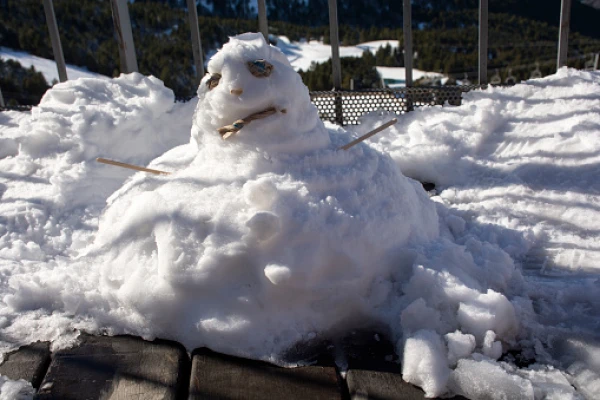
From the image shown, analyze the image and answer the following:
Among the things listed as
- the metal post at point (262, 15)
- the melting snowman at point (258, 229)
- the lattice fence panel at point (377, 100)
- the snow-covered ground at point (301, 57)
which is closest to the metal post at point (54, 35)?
the metal post at point (262, 15)

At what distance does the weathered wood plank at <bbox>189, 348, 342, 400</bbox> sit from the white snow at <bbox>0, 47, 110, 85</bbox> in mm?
7577

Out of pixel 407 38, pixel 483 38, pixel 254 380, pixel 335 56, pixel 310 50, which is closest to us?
pixel 254 380

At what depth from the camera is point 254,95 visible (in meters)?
2.02

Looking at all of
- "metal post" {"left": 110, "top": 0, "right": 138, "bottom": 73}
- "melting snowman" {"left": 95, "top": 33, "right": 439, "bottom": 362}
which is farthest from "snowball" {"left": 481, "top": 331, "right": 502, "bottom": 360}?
"metal post" {"left": 110, "top": 0, "right": 138, "bottom": 73}

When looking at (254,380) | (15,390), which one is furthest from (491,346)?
(15,390)

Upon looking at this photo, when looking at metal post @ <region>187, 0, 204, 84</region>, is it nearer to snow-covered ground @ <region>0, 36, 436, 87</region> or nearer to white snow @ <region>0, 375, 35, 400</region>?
snow-covered ground @ <region>0, 36, 436, 87</region>

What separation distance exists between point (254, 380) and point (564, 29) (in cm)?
390

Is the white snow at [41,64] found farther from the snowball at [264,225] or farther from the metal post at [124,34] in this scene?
the snowball at [264,225]

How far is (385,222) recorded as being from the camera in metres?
2.01

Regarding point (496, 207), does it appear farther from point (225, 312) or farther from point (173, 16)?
point (173, 16)

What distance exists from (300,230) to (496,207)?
1564 millimetres

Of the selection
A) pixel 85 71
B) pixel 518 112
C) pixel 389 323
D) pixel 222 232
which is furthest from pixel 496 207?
pixel 85 71

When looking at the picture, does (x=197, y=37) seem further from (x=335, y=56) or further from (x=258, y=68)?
(x=258, y=68)

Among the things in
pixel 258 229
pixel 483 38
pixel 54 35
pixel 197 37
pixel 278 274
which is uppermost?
pixel 54 35
